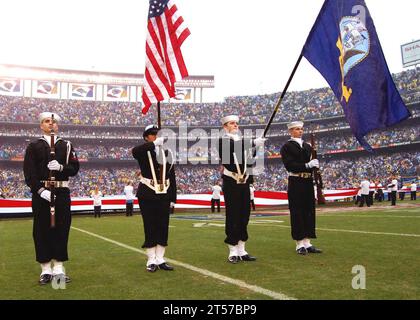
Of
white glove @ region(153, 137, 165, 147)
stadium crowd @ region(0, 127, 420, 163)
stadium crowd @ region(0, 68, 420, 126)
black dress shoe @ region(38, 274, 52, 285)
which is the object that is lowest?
black dress shoe @ region(38, 274, 52, 285)

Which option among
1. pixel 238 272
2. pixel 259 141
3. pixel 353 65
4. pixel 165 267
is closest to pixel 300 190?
pixel 259 141

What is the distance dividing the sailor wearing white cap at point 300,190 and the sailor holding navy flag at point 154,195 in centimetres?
227

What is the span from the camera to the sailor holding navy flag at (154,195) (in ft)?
20.4

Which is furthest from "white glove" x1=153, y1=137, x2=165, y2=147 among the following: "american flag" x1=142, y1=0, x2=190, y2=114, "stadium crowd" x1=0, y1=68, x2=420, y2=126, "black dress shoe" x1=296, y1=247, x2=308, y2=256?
"stadium crowd" x1=0, y1=68, x2=420, y2=126

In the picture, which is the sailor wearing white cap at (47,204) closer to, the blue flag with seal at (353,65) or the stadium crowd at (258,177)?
the blue flag with seal at (353,65)

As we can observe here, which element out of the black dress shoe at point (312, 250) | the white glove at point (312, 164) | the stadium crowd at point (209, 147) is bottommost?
the black dress shoe at point (312, 250)

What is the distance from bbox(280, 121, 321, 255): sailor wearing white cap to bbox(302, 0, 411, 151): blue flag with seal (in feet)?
3.61

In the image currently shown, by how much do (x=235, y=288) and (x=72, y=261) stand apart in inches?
140

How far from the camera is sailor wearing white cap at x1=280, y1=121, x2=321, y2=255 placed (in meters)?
7.38

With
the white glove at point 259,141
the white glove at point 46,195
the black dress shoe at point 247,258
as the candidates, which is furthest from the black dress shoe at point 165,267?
the white glove at point 259,141

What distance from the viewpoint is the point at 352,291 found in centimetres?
437

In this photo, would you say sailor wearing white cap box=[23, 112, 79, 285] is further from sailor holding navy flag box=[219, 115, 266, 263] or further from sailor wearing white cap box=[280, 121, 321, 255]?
sailor wearing white cap box=[280, 121, 321, 255]
